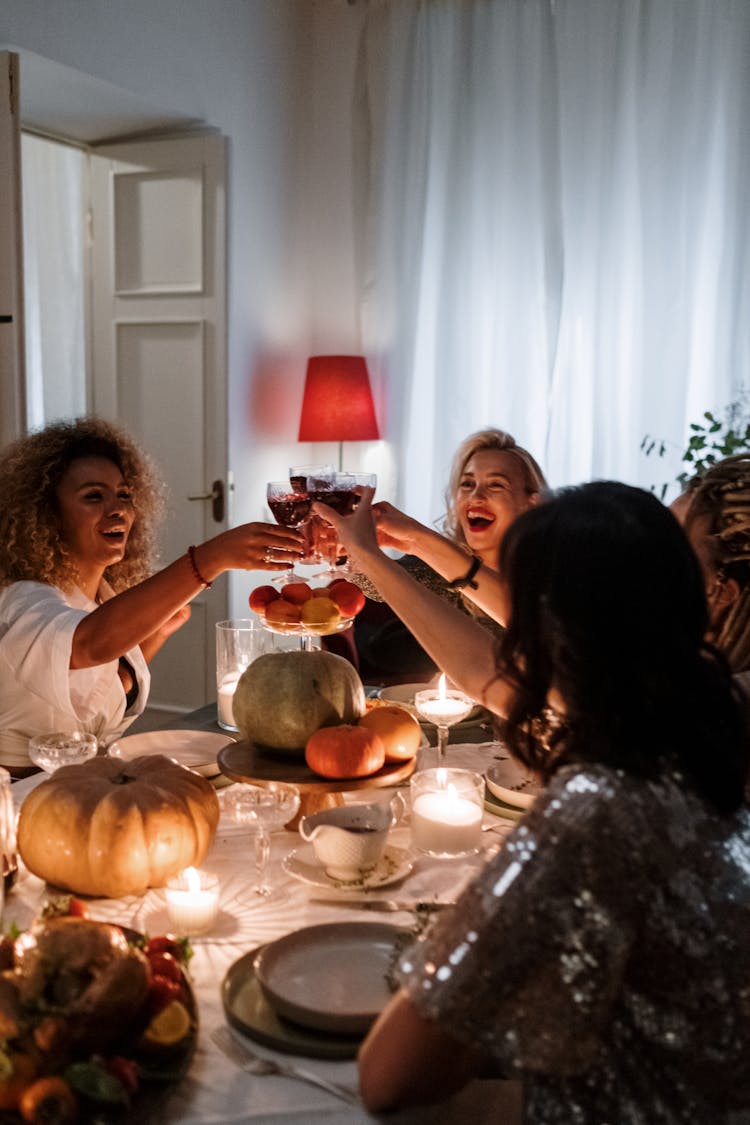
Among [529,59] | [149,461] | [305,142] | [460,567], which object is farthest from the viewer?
[305,142]

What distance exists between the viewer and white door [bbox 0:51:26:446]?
9.77 feet

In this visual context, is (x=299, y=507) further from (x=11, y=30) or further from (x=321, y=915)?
(x=11, y=30)

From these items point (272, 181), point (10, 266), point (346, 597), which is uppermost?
point (272, 181)

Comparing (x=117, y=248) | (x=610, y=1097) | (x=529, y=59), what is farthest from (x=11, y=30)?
(x=610, y=1097)

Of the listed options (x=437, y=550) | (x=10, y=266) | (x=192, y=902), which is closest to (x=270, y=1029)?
(x=192, y=902)

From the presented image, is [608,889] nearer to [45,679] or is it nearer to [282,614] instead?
[282,614]

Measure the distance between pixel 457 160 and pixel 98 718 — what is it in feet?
9.61

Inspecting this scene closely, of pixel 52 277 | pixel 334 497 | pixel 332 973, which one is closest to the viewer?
pixel 332 973

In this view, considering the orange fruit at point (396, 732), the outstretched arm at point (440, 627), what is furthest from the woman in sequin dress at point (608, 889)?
the outstretched arm at point (440, 627)

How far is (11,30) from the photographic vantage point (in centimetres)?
308

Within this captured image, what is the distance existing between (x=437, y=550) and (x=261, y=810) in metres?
0.83

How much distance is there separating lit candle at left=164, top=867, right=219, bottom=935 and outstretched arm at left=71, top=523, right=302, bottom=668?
26.4 inches

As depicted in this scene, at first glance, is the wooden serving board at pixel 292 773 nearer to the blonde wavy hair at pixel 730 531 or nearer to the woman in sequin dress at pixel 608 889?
the woman in sequin dress at pixel 608 889

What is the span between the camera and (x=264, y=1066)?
990mm
